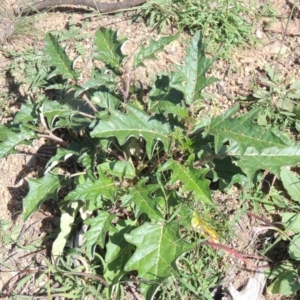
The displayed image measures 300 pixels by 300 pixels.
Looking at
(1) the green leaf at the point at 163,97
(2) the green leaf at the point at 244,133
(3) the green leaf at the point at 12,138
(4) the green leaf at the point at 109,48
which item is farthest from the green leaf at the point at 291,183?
(3) the green leaf at the point at 12,138

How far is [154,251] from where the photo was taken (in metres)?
2.71

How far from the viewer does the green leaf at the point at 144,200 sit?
2.69 metres

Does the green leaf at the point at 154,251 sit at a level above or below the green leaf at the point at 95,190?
below

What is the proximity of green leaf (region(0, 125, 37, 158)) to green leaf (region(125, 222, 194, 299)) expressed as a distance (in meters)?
0.78

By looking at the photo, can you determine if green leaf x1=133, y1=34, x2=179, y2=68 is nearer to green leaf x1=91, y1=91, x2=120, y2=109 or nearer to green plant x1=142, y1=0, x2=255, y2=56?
green leaf x1=91, y1=91, x2=120, y2=109

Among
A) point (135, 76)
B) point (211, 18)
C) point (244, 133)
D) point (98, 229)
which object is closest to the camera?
point (244, 133)

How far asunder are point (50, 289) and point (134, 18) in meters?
1.92

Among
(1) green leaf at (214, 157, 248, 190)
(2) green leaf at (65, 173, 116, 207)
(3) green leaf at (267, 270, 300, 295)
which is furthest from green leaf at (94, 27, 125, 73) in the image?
(3) green leaf at (267, 270, 300, 295)

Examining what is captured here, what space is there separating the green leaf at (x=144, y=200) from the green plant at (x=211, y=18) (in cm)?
129

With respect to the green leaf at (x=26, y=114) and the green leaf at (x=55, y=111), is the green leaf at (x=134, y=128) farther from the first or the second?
the green leaf at (x=26, y=114)

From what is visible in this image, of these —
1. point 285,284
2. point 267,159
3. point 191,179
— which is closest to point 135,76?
point 191,179

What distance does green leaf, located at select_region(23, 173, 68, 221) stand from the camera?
294 cm

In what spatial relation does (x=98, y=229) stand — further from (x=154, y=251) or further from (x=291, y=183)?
(x=291, y=183)

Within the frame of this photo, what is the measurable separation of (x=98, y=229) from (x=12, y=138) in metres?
0.68
